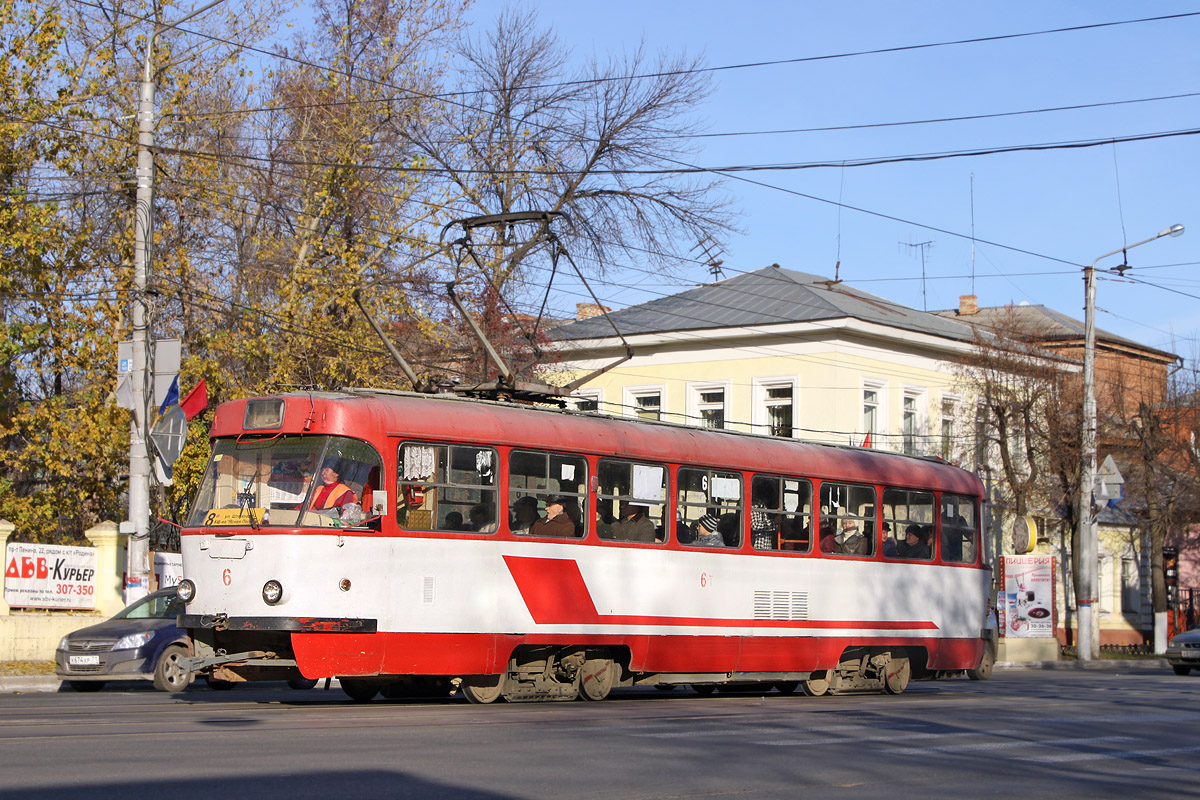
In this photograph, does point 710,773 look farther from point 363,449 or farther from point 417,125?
point 417,125

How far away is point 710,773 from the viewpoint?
901 cm

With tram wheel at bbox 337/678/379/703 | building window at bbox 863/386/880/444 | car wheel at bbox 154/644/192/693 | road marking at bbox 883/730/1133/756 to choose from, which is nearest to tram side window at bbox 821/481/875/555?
road marking at bbox 883/730/1133/756

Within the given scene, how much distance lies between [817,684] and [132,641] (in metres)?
8.92

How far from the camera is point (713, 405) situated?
4319 cm

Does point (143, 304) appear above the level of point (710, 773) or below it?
above

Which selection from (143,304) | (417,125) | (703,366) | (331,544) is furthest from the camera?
(703,366)

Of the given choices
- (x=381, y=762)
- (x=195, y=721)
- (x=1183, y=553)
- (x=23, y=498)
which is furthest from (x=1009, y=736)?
(x=1183, y=553)

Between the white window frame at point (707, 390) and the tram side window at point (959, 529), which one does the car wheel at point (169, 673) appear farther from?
the white window frame at point (707, 390)

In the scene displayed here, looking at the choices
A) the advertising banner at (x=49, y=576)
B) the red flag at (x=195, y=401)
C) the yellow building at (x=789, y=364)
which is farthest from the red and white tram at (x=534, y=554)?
the yellow building at (x=789, y=364)

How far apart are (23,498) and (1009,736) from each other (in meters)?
21.7

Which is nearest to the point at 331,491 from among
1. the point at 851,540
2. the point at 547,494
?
the point at 547,494

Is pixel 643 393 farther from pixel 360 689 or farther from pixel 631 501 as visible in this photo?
pixel 360 689

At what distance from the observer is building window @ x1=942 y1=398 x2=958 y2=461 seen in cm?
4356

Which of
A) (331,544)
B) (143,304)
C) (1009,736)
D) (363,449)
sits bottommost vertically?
(1009,736)
